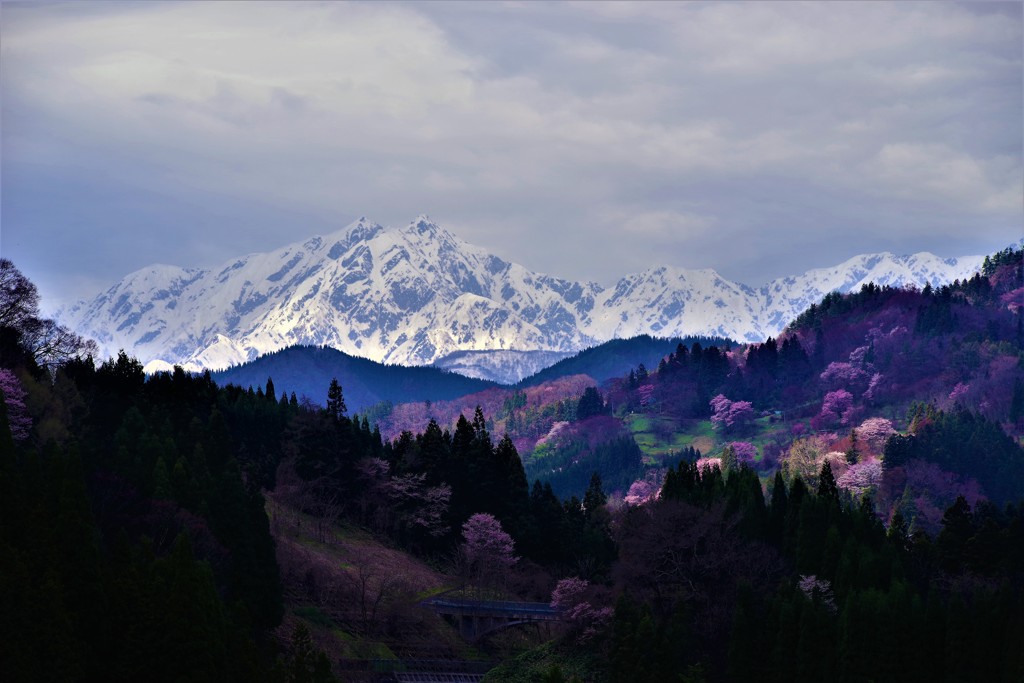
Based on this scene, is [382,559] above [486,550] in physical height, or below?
below

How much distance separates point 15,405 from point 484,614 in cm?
4340

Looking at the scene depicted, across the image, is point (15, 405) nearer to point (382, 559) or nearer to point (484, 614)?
point (382, 559)

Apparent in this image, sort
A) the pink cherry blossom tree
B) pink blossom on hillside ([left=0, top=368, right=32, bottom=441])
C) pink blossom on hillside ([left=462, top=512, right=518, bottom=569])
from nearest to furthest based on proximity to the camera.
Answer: pink blossom on hillside ([left=0, top=368, right=32, bottom=441]) < the pink cherry blossom tree < pink blossom on hillside ([left=462, top=512, right=518, bottom=569])

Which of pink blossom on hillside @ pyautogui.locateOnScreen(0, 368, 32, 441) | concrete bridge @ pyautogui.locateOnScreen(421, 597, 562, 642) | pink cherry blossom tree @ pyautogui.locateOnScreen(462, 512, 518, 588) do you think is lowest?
concrete bridge @ pyautogui.locateOnScreen(421, 597, 562, 642)

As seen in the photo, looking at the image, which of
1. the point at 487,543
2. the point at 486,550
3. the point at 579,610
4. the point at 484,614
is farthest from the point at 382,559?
the point at 579,610

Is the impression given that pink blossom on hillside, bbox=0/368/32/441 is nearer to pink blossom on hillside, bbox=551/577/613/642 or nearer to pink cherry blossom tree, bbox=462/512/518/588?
pink blossom on hillside, bbox=551/577/613/642

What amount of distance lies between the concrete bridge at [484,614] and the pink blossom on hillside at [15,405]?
38144mm

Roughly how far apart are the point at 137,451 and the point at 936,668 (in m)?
58.9

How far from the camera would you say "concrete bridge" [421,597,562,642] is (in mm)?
123688

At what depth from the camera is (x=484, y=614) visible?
12344 centimetres

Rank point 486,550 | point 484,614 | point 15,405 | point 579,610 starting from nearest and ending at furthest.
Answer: point 15,405, point 579,610, point 484,614, point 486,550

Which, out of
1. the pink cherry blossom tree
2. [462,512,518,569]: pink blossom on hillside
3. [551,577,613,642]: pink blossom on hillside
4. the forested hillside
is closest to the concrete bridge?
the forested hillside

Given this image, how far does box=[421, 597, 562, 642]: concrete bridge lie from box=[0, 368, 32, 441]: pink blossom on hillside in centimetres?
3814

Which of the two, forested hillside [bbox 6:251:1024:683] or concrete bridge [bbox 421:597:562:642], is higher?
forested hillside [bbox 6:251:1024:683]
